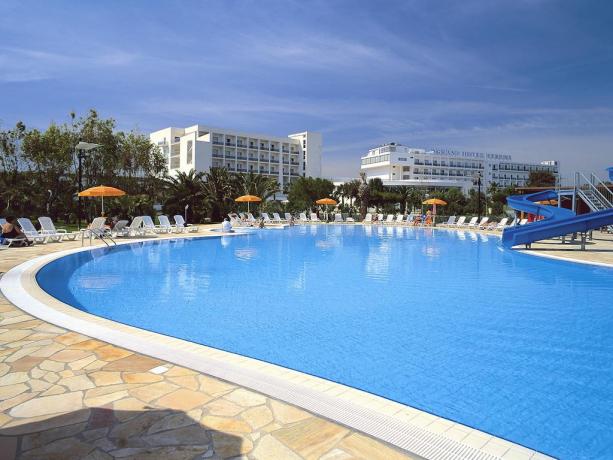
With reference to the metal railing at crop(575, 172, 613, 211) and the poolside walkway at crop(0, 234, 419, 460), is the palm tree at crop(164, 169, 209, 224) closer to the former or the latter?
the metal railing at crop(575, 172, 613, 211)

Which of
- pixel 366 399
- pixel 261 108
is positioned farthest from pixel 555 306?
pixel 261 108

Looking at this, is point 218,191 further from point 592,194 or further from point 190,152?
point 190,152

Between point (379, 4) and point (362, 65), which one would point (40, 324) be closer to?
point (379, 4)

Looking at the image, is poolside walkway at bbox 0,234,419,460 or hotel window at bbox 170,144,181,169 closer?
poolside walkway at bbox 0,234,419,460

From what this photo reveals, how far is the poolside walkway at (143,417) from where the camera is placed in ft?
8.38

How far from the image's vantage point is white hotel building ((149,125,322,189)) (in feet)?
207

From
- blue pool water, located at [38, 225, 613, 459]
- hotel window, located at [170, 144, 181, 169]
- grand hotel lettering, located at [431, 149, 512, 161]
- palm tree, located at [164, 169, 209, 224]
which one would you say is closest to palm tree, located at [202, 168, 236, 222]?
palm tree, located at [164, 169, 209, 224]

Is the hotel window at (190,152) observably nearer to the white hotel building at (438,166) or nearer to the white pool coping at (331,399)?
the white hotel building at (438,166)

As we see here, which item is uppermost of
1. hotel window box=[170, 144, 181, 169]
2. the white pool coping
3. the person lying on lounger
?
hotel window box=[170, 144, 181, 169]

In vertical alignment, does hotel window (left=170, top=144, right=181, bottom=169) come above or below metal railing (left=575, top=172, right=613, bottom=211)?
above

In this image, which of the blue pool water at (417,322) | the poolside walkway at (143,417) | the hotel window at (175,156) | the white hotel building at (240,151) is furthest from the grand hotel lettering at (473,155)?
the poolside walkway at (143,417)

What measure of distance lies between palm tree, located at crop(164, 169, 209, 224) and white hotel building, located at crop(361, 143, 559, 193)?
6297 centimetres

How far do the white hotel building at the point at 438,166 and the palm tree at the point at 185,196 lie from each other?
207 ft

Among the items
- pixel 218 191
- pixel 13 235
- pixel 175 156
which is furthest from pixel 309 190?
pixel 13 235
